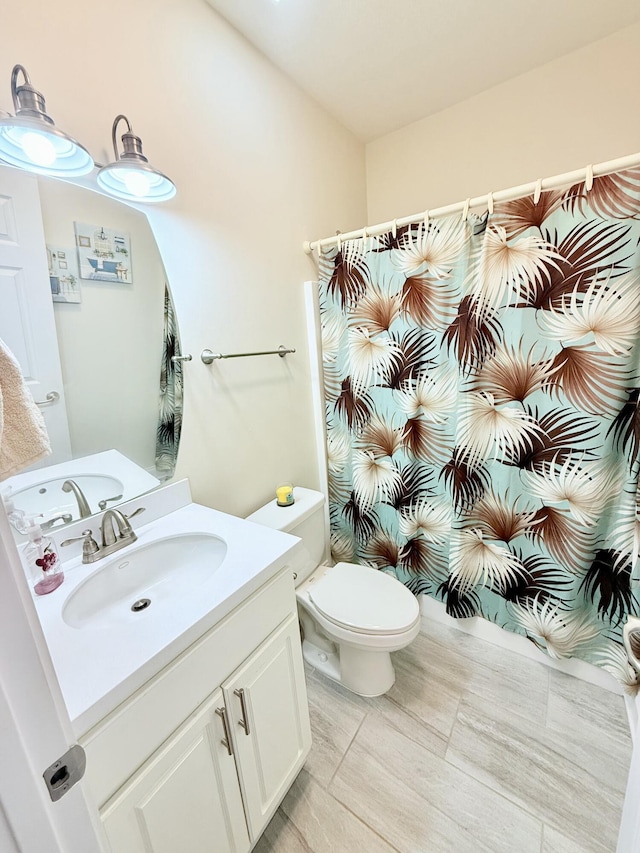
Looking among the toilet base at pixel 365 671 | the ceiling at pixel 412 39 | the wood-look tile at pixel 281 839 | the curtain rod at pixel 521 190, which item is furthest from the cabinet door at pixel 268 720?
the ceiling at pixel 412 39

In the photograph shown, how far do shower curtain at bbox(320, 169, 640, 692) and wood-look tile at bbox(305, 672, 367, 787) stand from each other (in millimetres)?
620

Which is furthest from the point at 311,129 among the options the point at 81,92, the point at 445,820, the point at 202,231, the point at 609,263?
the point at 445,820

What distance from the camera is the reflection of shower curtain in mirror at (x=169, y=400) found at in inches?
48.7

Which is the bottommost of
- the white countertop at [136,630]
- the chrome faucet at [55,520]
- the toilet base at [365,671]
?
the toilet base at [365,671]

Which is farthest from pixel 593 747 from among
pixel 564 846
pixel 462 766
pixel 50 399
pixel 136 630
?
pixel 50 399

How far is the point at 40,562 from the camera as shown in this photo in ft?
2.90

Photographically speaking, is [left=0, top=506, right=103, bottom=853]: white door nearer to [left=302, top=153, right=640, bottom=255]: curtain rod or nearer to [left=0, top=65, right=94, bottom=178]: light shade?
[left=0, top=65, right=94, bottom=178]: light shade

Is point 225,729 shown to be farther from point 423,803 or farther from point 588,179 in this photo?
point 588,179

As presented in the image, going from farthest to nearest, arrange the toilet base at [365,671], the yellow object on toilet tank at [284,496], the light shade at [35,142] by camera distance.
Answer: the yellow object on toilet tank at [284,496], the toilet base at [365,671], the light shade at [35,142]

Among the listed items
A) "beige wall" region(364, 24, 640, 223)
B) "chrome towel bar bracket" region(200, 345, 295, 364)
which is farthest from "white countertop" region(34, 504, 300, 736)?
"beige wall" region(364, 24, 640, 223)

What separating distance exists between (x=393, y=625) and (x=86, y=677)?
1.00 m

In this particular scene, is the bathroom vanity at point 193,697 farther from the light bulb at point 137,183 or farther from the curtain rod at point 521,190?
the curtain rod at point 521,190

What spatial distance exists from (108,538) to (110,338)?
1.99 ft

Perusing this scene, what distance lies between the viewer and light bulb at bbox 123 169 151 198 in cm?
104
